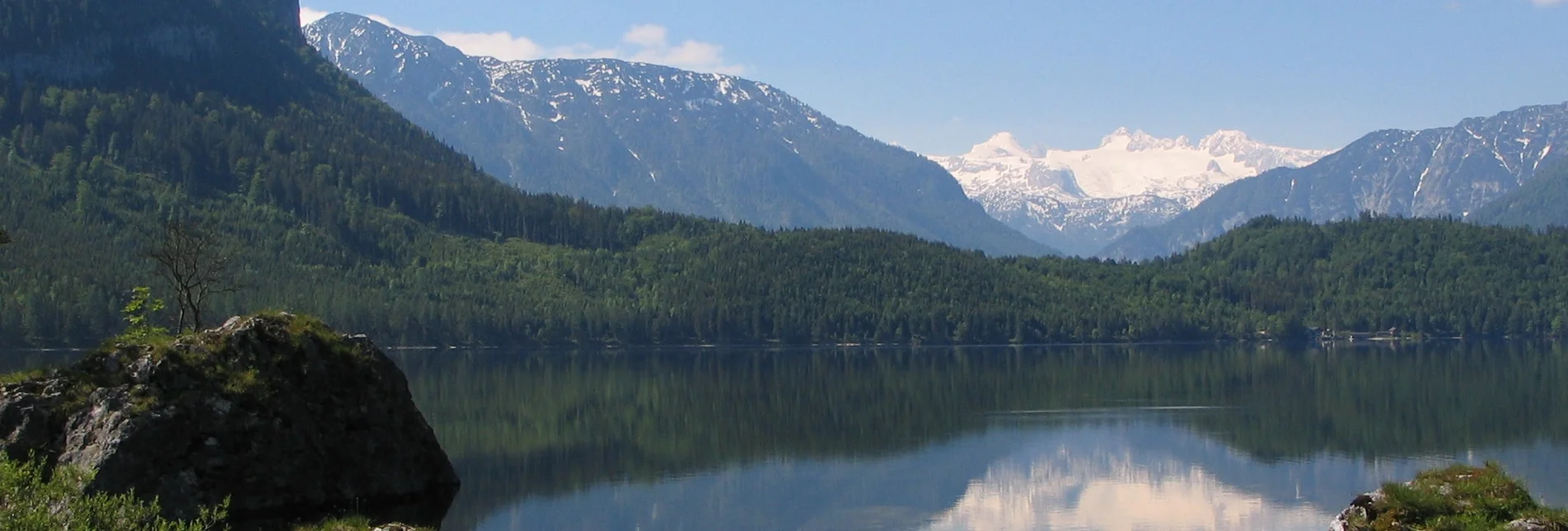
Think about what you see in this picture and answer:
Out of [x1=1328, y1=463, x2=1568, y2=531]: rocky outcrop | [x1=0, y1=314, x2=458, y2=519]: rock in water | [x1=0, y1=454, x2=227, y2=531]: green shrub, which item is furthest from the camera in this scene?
[x1=0, y1=314, x2=458, y2=519]: rock in water

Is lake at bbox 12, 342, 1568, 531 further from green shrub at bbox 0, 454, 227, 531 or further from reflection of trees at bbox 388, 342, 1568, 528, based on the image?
green shrub at bbox 0, 454, 227, 531

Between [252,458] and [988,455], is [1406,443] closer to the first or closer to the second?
[988,455]

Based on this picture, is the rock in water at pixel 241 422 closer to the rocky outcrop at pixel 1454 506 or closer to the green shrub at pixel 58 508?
the green shrub at pixel 58 508

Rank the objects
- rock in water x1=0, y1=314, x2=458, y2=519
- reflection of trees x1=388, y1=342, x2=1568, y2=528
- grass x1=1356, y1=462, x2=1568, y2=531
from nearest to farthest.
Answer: grass x1=1356, y1=462, x2=1568, y2=531, rock in water x1=0, y1=314, x2=458, y2=519, reflection of trees x1=388, y1=342, x2=1568, y2=528

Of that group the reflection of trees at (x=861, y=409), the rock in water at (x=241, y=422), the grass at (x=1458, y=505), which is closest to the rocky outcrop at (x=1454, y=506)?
the grass at (x=1458, y=505)

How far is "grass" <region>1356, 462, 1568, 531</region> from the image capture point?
3941 centimetres

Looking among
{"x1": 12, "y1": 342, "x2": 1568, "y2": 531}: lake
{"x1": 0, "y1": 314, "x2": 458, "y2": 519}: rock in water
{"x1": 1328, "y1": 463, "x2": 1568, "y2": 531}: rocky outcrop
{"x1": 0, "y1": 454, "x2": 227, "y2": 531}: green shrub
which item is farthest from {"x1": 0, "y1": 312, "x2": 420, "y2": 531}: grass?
{"x1": 1328, "y1": 463, "x2": 1568, "y2": 531}: rocky outcrop

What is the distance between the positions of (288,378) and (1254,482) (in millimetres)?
50123

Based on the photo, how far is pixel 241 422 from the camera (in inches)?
2280

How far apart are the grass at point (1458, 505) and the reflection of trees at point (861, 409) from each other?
39.1 m

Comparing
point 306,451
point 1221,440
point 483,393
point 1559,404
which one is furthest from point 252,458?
point 1559,404

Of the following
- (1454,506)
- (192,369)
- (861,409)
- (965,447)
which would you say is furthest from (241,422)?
(861,409)

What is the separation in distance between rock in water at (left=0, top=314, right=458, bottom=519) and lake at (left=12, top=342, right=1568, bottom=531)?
4.40m

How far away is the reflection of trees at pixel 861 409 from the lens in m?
93.4
